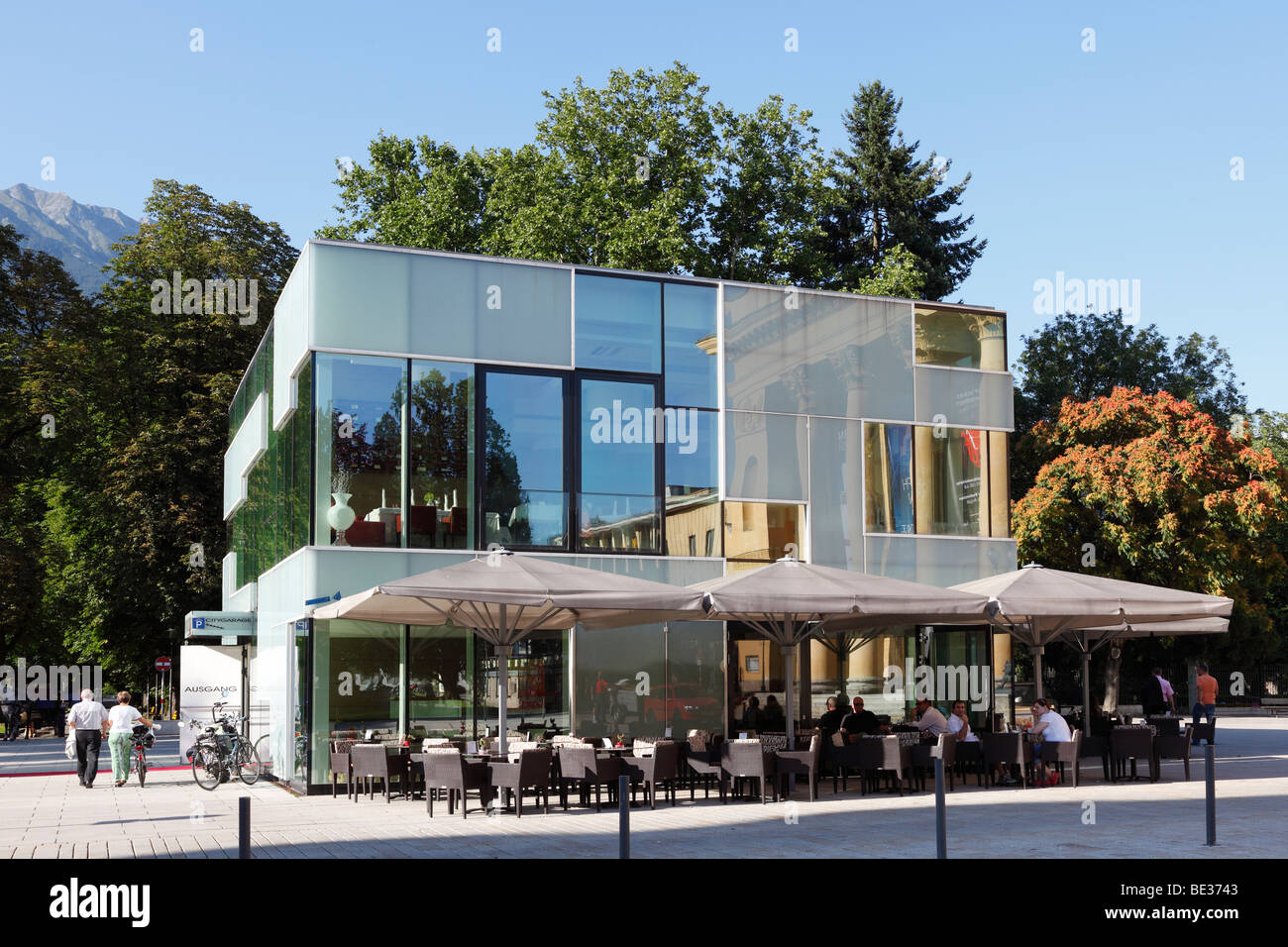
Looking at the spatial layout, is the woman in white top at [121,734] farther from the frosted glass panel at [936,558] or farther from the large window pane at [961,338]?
the large window pane at [961,338]

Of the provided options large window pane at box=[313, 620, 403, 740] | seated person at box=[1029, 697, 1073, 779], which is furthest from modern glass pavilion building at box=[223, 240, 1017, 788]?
Result: seated person at box=[1029, 697, 1073, 779]

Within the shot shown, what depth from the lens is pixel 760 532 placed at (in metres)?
22.7

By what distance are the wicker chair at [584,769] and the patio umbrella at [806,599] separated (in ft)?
7.49

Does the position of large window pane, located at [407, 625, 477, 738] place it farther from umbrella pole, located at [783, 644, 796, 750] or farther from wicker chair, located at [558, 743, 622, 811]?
umbrella pole, located at [783, 644, 796, 750]

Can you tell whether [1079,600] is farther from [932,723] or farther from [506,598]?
[506,598]

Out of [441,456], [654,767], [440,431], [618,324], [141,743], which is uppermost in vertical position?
[618,324]

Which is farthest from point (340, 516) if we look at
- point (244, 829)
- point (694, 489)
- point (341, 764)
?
point (244, 829)

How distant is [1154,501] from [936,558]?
14162 mm

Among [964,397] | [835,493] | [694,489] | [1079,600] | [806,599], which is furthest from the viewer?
[964,397]

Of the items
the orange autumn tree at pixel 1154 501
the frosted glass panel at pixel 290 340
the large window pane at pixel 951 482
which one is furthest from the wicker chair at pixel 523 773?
the orange autumn tree at pixel 1154 501

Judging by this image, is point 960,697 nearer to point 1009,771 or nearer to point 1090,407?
point 1009,771

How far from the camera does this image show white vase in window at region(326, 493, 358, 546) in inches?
789
